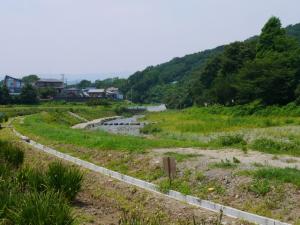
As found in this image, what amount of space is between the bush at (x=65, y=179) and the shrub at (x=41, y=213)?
3036 millimetres

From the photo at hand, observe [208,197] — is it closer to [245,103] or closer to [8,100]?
[245,103]

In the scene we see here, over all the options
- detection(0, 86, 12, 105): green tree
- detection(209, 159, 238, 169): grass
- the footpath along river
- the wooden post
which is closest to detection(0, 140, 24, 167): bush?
the wooden post

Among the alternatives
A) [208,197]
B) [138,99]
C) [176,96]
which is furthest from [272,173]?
[138,99]

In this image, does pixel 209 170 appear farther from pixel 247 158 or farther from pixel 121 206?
pixel 121 206

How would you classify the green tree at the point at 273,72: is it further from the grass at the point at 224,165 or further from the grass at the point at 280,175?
the grass at the point at 280,175

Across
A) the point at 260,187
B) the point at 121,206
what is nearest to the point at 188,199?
the point at 121,206

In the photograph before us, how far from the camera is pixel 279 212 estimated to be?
1021 centimetres

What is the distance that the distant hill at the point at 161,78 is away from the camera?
163750 mm

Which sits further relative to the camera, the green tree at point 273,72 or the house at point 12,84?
the house at point 12,84

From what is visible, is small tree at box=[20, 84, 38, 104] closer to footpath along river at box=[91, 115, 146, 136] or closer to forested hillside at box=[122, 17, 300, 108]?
forested hillside at box=[122, 17, 300, 108]

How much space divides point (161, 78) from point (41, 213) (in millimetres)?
172113

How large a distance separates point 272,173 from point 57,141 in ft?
53.0

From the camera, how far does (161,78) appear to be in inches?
7042

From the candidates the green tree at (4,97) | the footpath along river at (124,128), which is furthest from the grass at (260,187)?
the green tree at (4,97)
